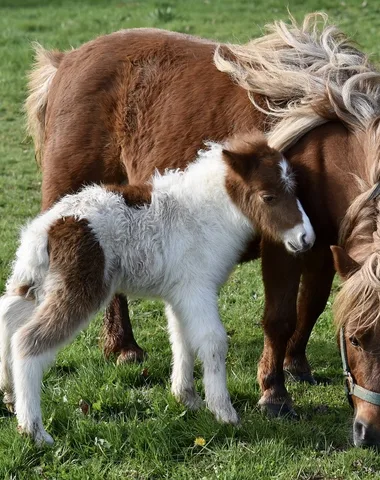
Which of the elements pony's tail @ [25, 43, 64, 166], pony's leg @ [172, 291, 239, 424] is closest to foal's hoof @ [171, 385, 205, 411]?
pony's leg @ [172, 291, 239, 424]

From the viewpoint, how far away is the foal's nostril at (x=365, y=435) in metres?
4.09

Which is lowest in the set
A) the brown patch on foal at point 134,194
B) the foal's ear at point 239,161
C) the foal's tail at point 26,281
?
the foal's tail at point 26,281

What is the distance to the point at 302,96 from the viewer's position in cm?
495

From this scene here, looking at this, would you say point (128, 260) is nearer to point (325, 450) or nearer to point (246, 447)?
point (246, 447)

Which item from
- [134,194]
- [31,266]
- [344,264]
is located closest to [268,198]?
[344,264]

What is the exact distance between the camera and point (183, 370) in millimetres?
4703

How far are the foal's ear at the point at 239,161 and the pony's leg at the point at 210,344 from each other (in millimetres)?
669

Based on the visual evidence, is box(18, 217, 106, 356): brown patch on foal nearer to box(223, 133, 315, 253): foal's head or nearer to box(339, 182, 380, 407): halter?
box(223, 133, 315, 253): foal's head

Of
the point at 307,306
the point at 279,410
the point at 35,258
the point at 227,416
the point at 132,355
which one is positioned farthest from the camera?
the point at 132,355

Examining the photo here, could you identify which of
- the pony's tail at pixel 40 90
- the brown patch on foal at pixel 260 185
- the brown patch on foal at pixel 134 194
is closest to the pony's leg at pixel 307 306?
the brown patch on foal at pixel 260 185

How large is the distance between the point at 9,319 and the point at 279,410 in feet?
5.11

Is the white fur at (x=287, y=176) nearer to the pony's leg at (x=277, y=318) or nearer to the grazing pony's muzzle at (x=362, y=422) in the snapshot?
the pony's leg at (x=277, y=318)

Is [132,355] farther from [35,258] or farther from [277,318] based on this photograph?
[35,258]

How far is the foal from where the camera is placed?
4219 mm
